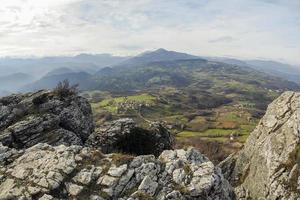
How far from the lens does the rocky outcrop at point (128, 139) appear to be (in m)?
46.4

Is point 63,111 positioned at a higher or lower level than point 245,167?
higher

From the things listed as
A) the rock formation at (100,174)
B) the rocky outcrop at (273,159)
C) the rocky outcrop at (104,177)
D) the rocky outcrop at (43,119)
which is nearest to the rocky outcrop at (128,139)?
→ the rocky outcrop at (43,119)

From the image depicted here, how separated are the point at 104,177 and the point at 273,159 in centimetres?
1697

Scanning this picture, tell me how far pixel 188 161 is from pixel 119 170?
6.98m

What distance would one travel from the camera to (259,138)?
41.9 m

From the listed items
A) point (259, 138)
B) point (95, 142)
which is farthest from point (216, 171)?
point (95, 142)

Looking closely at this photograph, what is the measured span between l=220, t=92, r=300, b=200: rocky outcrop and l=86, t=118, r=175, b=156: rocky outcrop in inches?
382

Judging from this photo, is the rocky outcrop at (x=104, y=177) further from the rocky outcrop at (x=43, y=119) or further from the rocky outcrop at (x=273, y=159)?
the rocky outcrop at (x=43, y=119)

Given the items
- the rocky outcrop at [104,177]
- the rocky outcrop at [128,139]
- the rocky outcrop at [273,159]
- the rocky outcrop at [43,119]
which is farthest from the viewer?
the rocky outcrop at [128,139]

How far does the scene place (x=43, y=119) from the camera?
1833 inches

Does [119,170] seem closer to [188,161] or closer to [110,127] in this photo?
[188,161]

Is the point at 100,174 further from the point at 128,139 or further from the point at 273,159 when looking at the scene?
the point at 273,159

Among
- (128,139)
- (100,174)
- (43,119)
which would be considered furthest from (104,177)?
(43,119)

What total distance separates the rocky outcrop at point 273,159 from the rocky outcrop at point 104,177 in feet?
13.8
